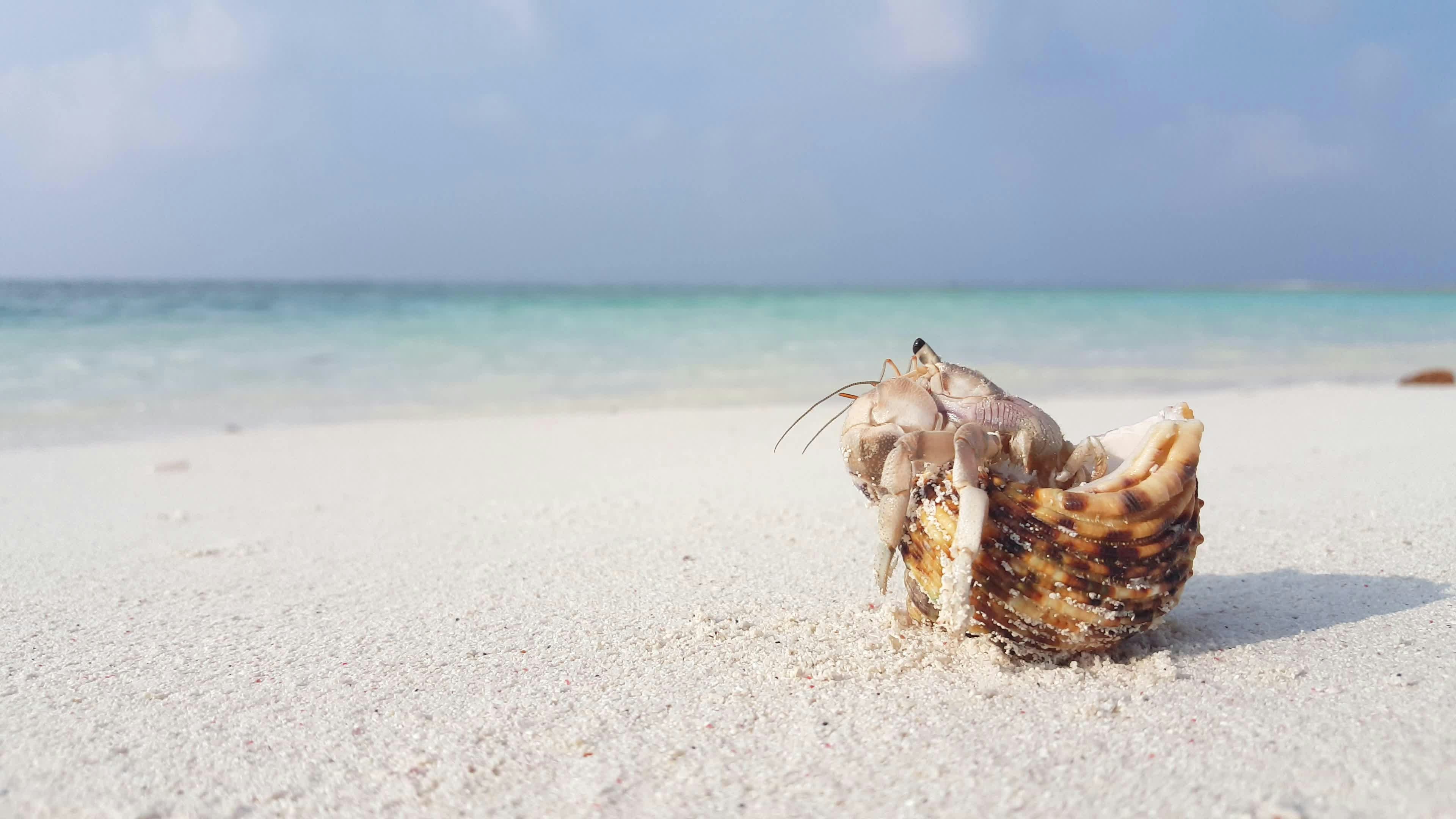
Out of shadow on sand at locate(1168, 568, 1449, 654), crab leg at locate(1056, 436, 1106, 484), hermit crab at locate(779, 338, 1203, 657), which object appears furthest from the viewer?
shadow on sand at locate(1168, 568, 1449, 654)

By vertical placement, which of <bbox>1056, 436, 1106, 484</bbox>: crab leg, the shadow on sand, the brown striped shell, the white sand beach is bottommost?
the white sand beach

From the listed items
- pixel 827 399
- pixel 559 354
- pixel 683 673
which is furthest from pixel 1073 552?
pixel 559 354

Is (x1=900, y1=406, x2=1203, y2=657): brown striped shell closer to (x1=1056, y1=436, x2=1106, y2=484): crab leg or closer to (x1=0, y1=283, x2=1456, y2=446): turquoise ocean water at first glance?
(x1=1056, y1=436, x2=1106, y2=484): crab leg

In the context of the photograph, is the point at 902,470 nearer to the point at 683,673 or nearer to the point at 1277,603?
the point at 683,673

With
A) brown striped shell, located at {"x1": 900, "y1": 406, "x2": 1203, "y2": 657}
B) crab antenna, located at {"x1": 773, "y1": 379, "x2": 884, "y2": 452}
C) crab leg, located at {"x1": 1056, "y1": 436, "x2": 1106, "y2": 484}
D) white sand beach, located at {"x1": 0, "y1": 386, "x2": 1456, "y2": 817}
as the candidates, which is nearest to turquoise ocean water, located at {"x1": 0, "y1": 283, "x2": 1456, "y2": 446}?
crab antenna, located at {"x1": 773, "y1": 379, "x2": 884, "y2": 452}

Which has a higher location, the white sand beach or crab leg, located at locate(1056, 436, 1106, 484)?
crab leg, located at locate(1056, 436, 1106, 484)

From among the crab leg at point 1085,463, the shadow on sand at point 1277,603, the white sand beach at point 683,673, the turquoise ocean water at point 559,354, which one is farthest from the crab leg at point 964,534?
the turquoise ocean water at point 559,354

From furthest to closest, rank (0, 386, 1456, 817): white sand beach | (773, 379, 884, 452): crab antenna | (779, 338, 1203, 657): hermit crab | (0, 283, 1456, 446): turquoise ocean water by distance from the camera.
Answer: (0, 283, 1456, 446): turquoise ocean water
(779, 338, 1203, 657): hermit crab
(773, 379, 884, 452): crab antenna
(0, 386, 1456, 817): white sand beach
